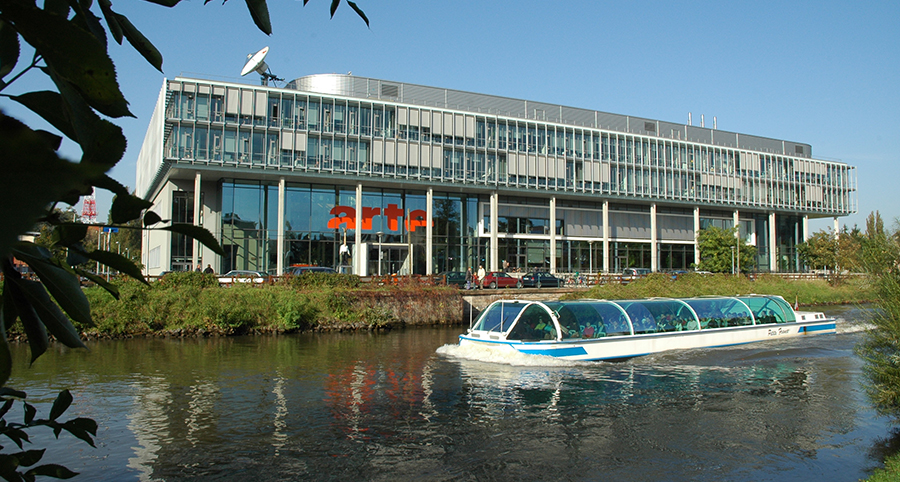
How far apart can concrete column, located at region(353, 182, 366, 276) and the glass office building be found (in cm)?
15

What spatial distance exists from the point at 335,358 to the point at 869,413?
14.4 m

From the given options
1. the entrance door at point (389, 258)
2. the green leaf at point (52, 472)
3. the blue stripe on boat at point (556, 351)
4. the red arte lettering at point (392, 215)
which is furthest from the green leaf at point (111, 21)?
the red arte lettering at point (392, 215)

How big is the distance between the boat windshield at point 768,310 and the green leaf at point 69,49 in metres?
26.7

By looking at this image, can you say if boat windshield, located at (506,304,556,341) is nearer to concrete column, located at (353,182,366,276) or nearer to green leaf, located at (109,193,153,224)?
green leaf, located at (109,193,153,224)

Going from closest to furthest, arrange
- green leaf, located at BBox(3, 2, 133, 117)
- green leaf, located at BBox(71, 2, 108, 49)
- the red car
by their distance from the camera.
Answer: green leaf, located at BBox(3, 2, 133, 117) → green leaf, located at BBox(71, 2, 108, 49) → the red car

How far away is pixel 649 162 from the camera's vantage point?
2479 inches

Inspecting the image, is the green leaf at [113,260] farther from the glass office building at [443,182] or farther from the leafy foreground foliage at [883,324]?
the glass office building at [443,182]

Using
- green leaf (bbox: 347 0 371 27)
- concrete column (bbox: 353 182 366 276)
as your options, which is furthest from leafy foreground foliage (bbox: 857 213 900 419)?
concrete column (bbox: 353 182 366 276)

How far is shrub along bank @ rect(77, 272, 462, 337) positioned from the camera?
85.7ft

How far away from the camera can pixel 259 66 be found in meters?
48.4

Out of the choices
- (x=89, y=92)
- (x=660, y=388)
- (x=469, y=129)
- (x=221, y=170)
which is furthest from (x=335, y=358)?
(x=469, y=129)

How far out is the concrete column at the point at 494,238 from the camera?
55.3 m

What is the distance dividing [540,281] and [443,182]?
13.1m

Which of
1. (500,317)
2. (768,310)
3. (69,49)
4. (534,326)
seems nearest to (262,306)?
(500,317)
